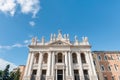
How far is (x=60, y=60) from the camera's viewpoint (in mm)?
35188

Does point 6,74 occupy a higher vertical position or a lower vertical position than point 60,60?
lower

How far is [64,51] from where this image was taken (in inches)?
1307

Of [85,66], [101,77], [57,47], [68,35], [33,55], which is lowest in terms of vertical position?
[101,77]

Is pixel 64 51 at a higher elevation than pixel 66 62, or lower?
higher

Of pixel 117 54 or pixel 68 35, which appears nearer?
pixel 68 35

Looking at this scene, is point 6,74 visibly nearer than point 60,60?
No

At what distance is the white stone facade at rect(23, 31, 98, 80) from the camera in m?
29.8

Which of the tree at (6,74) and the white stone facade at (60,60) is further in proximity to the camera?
the tree at (6,74)

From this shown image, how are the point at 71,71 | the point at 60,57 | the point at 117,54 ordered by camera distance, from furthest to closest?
the point at 117,54, the point at 60,57, the point at 71,71

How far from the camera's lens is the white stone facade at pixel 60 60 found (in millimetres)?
29781

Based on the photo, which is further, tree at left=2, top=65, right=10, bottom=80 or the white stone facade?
tree at left=2, top=65, right=10, bottom=80

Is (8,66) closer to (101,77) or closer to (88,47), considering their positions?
(88,47)

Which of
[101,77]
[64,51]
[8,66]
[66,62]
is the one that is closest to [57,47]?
[64,51]

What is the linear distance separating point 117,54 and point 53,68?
2193 cm
